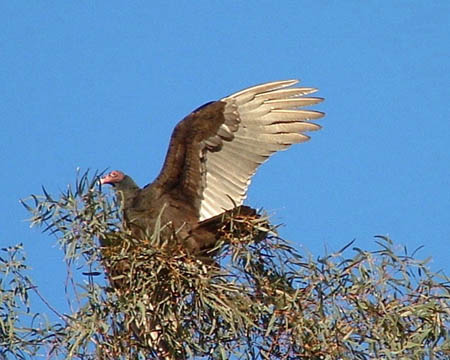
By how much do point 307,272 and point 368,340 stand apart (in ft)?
1.62

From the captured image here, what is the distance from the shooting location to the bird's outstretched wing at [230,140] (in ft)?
28.2

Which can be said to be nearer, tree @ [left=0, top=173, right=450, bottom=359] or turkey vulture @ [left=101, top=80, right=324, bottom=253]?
tree @ [left=0, top=173, right=450, bottom=359]

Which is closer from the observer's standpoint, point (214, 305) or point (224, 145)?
point (214, 305)

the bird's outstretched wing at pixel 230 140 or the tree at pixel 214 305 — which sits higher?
the bird's outstretched wing at pixel 230 140

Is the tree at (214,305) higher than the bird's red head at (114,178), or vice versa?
the bird's red head at (114,178)

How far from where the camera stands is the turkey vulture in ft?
28.2

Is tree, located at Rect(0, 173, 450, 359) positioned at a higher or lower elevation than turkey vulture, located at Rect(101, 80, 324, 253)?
lower

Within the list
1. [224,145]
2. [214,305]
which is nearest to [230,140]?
[224,145]

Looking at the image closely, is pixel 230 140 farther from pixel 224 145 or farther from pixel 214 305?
pixel 214 305

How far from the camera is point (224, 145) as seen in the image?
8.73 metres

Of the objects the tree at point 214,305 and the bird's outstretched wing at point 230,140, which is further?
the bird's outstretched wing at point 230,140

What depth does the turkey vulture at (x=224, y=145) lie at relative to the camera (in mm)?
8594

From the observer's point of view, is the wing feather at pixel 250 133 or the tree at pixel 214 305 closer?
the tree at pixel 214 305

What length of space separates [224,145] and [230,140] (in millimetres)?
56
